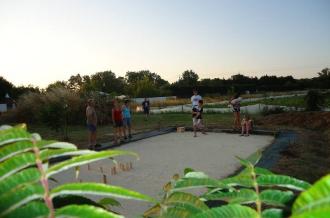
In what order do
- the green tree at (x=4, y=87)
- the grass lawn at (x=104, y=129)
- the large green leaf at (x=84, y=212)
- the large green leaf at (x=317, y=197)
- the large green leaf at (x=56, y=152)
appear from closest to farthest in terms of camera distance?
the large green leaf at (x=317, y=197)
the large green leaf at (x=84, y=212)
the large green leaf at (x=56, y=152)
the grass lawn at (x=104, y=129)
the green tree at (x=4, y=87)

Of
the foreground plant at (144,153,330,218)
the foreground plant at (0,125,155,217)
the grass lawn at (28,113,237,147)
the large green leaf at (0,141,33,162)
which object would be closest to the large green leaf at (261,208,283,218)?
the foreground plant at (144,153,330,218)

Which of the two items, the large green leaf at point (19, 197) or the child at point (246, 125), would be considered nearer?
the large green leaf at point (19, 197)

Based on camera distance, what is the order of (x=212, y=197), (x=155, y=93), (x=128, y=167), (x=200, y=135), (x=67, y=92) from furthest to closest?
(x=155, y=93), (x=67, y=92), (x=200, y=135), (x=128, y=167), (x=212, y=197)

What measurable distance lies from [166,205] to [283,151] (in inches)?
449

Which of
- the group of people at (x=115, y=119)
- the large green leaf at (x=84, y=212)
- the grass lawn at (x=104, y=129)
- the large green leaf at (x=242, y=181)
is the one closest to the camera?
the large green leaf at (x=84, y=212)

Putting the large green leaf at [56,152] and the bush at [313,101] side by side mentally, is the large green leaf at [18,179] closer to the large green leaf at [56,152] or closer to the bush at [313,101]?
the large green leaf at [56,152]

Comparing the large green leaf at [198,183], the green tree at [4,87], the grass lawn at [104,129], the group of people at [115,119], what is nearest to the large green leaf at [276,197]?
the large green leaf at [198,183]

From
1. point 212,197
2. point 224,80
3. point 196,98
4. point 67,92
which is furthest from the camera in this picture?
point 224,80

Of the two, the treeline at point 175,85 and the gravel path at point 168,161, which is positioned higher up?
the treeline at point 175,85

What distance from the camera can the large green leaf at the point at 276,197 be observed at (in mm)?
758

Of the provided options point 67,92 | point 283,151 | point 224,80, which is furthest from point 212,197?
point 224,80

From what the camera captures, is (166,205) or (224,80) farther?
(224,80)

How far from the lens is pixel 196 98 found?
16.4 meters

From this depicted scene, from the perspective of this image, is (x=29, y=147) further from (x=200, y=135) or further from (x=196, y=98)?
(x=200, y=135)
